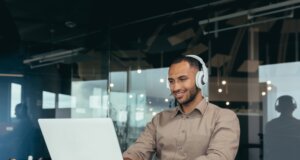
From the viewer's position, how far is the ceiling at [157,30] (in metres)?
4.37

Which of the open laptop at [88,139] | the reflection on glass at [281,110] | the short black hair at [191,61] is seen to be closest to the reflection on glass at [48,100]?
the reflection on glass at [281,110]

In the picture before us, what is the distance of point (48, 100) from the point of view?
5.28m

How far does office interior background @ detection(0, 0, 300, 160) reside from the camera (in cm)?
434

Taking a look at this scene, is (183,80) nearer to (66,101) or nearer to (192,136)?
(192,136)

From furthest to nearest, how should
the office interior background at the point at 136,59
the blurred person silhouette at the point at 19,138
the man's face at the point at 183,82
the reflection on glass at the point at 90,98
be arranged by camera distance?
the reflection on glass at the point at 90,98, the blurred person silhouette at the point at 19,138, the office interior background at the point at 136,59, the man's face at the point at 183,82

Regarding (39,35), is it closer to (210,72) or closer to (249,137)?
(210,72)

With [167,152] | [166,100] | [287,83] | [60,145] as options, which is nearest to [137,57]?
[166,100]

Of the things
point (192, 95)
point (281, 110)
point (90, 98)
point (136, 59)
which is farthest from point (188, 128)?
point (90, 98)

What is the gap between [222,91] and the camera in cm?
464

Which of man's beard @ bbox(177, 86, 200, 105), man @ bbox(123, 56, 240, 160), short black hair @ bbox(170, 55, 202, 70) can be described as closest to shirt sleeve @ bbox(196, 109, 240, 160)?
man @ bbox(123, 56, 240, 160)

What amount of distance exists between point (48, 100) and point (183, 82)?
3.65m

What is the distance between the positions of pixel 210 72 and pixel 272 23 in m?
0.84

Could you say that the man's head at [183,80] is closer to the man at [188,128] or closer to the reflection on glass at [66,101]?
the man at [188,128]

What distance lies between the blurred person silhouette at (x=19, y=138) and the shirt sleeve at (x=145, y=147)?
3.36 meters
